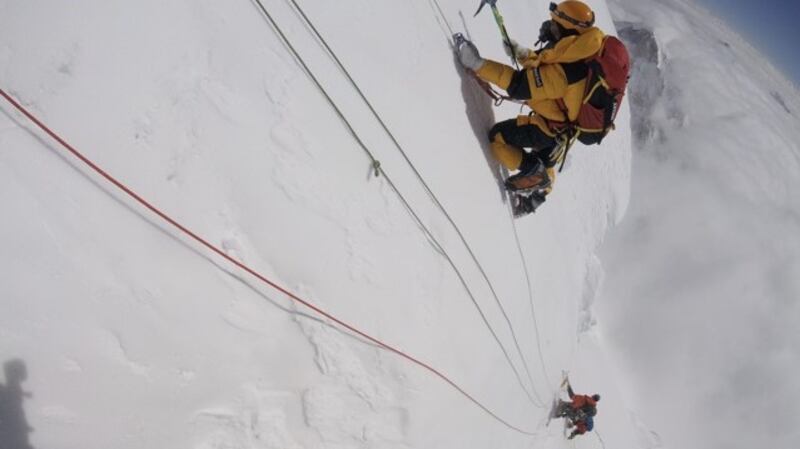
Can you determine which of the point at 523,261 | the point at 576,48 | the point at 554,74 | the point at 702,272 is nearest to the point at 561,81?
the point at 554,74

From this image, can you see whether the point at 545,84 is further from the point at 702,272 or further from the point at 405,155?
the point at 702,272

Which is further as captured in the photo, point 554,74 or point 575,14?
point 554,74

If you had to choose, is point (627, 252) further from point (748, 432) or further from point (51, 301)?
point (51, 301)

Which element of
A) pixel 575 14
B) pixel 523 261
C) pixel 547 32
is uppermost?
pixel 547 32

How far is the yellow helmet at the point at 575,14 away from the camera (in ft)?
10.3

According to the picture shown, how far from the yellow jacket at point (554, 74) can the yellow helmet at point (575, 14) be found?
0.05 m

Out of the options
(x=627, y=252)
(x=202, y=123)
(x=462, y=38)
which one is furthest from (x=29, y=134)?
(x=627, y=252)

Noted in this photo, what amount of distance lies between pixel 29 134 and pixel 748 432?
59.1ft

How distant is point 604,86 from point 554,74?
1.13 ft

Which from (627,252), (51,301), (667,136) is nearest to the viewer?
(51,301)

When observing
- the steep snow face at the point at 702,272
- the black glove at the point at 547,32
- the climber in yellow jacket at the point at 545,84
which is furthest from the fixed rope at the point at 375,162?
the steep snow face at the point at 702,272

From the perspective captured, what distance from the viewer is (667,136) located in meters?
17.2

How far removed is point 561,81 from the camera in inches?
129

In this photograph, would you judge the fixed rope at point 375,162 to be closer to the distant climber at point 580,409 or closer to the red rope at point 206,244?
the red rope at point 206,244
